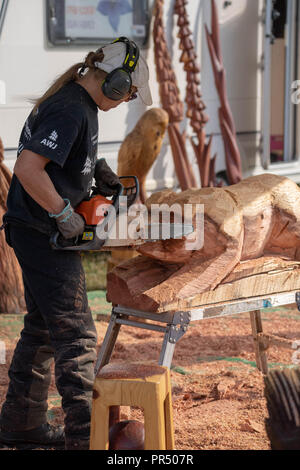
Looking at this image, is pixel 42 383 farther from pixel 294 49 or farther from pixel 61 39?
pixel 294 49

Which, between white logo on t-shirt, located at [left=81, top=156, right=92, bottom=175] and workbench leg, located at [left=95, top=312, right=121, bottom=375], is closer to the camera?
white logo on t-shirt, located at [left=81, top=156, right=92, bottom=175]

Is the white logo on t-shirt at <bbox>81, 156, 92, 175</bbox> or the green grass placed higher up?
the white logo on t-shirt at <bbox>81, 156, 92, 175</bbox>

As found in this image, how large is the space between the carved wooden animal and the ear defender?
214 centimetres

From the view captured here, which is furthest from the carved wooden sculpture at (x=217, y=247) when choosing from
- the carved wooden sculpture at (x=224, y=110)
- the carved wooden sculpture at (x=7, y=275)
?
the carved wooden sculpture at (x=224, y=110)

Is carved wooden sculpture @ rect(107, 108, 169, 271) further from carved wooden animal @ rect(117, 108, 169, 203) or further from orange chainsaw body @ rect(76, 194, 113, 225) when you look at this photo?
orange chainsaw body @ rect(76, 194, 113, 225)

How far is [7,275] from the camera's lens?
504cm

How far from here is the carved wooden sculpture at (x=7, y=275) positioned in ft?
16.1

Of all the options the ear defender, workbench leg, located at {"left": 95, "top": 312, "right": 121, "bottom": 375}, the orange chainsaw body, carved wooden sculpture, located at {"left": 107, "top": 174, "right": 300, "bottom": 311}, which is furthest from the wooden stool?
the ear defender

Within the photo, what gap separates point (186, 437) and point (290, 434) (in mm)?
957

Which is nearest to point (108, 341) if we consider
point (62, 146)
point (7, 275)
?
point (62, 146)

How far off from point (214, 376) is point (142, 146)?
73.8 inches

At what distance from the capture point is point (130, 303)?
3.10m

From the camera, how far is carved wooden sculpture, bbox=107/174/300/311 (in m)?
3.04
